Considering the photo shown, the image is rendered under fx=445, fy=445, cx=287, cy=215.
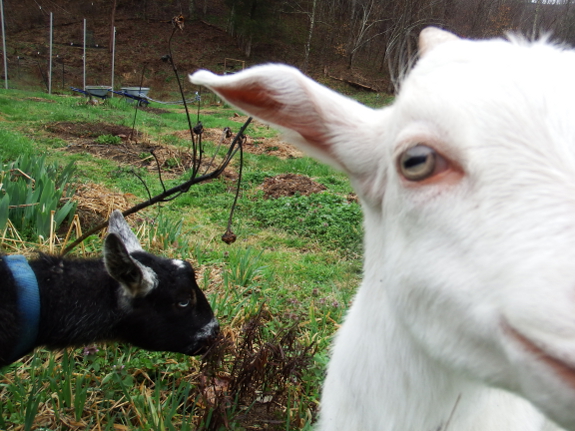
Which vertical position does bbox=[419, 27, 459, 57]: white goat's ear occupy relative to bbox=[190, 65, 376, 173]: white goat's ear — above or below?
above

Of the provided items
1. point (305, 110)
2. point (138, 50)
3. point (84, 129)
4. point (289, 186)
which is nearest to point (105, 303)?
point (305, 110)

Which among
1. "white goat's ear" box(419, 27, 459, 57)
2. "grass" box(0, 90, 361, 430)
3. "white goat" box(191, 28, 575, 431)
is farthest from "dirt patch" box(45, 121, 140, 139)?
"white goat" box(191, 28, 575, 431)

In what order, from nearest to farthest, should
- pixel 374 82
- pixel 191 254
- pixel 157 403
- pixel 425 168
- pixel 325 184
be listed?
pixel 425 168
pixel 157 403
pixel 191 254
pixel 325 184
pixel 374 82

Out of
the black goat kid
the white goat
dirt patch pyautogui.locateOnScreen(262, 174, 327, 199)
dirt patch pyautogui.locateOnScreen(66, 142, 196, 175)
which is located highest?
the white goat

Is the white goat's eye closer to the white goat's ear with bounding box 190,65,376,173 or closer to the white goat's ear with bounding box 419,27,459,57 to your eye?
the white goat's ear with bounding box 190,65,376,173

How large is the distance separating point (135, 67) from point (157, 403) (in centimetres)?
3092

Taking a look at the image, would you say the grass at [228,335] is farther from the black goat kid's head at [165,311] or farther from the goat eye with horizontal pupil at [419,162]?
the goat eye with horizontal pupil at [419,162]

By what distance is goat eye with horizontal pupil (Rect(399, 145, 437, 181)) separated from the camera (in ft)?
3.75

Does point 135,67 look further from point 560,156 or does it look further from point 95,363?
point 560,156

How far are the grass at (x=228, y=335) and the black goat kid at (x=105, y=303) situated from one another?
0.18m

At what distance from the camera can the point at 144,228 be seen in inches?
181

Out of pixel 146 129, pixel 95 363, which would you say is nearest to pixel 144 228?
pixel 95 363

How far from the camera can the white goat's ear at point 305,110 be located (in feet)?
4.53

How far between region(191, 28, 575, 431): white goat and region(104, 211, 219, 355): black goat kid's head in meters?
1.70
